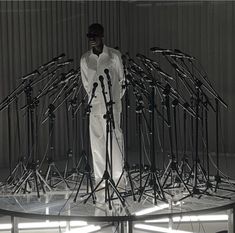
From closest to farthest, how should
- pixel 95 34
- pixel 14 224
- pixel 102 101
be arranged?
1. pixel 14 224
2. pixel 95 34
3. pixel 102 101

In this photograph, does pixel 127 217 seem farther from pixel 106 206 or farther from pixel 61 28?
pixel 61 28

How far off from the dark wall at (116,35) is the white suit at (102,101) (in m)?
3.03

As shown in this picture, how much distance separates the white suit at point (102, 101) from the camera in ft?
14.2

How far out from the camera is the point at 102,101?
14.3 feet

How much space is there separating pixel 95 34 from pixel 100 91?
43 centimetres

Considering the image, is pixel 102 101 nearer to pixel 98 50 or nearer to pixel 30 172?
pixel 98 50

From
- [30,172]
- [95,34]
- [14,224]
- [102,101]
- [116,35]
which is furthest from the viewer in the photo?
[116,35]

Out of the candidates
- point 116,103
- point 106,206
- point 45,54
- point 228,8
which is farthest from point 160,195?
point 228,8

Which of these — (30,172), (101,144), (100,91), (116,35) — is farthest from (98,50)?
(116,35)

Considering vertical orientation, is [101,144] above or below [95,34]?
below

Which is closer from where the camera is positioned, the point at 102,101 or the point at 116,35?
the point at 102,101

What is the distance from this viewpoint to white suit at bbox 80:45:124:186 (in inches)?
170

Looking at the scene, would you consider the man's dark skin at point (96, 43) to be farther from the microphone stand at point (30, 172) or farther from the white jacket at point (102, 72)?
the microphone stand at point (30, 172)

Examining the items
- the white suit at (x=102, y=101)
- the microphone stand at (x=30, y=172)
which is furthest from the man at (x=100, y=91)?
the microphone stand at (x=30, y=172)
